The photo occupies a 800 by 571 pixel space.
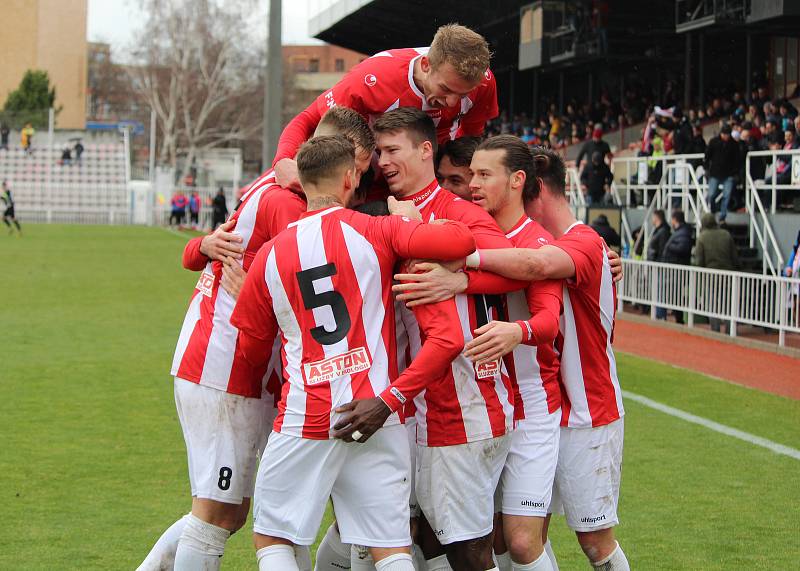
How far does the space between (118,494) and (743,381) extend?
771 centimetres

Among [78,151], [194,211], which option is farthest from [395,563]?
[78,151]

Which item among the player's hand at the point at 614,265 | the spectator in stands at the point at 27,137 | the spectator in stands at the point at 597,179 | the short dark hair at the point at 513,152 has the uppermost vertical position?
the spectator in stands at the point at 27,137

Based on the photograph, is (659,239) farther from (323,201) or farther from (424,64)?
(323,201)

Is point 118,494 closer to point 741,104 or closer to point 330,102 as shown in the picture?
point 330,102

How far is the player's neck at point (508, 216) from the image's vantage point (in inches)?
188

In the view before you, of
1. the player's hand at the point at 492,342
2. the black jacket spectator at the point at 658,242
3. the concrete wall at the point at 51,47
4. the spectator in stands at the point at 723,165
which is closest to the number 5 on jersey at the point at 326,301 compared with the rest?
the player's hand at the point at 492,342

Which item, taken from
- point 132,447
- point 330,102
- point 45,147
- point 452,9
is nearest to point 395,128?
point 330,102

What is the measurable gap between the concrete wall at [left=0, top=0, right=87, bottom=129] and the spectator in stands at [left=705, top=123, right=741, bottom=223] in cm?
6828

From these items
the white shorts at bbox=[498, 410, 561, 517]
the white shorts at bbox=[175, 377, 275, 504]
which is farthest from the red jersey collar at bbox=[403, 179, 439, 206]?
the white shorts at bbox=[175, 377, 275, 504]

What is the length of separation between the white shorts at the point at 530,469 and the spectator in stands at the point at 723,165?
51.8ft

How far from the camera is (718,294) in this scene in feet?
54.3

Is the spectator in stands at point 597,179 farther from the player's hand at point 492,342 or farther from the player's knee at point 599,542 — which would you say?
the player's hand at point 492,342

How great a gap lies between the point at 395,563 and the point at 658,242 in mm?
16154

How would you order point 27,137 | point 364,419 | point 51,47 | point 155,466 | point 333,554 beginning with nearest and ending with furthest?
point 364,419 < point 333,554 < point 155,466 < point 27,137 < point 51,47
